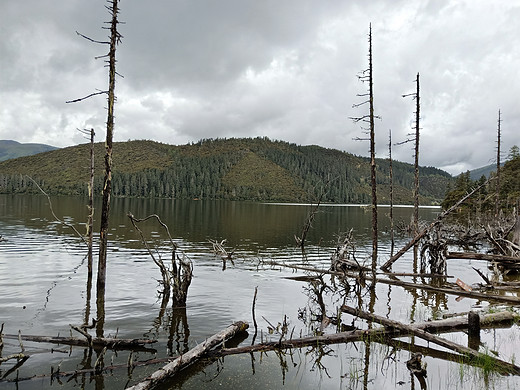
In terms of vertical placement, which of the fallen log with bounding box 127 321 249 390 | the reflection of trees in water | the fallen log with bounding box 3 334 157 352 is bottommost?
the reflection of trees in water

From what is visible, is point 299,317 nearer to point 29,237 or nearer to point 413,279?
point 413,279

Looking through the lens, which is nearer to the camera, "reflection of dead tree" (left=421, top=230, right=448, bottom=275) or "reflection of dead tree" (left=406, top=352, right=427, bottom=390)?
"reflection of dead tree" (left=406, top=352, right=427, bottom=390)

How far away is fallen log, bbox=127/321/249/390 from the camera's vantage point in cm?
674

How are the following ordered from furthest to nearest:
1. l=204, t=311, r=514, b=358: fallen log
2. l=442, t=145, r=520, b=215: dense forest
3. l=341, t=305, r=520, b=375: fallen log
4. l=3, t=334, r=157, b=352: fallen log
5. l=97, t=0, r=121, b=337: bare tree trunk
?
l=442, t=145, r=520, b=215: dense forest < l=97, t=0, r=121, b=337: bare tree trunk < l=3, t=334, r=157, b=352: fallen log < l=204, t=311, r=514, b=358: fallen log < l=341, t=305, r=520, b=375: fallen log

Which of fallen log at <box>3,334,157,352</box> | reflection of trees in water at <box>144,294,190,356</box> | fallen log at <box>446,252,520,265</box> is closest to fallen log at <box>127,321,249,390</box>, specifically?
reflection of trees in water at <box>144,294,190,356</box>

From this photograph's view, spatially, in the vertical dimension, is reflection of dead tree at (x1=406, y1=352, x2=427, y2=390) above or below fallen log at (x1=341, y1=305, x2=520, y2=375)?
below

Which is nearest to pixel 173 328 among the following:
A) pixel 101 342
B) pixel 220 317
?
pixel 220 317

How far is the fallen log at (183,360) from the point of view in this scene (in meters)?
6.74

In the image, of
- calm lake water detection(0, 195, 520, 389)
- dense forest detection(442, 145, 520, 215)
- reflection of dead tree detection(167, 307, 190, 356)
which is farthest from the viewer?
dense forest detection(442, 145, 520, 215)

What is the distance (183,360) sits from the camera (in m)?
7.90

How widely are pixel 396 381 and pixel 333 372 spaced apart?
139 cm

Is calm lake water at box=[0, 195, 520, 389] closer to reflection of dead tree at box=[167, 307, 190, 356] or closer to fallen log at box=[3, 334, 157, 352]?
reflection of dead tree at box=[167, 307, 190, 356]

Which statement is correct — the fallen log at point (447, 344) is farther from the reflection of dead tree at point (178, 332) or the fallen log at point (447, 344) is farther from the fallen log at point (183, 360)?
the reflection of dead tree at point (178, 332)

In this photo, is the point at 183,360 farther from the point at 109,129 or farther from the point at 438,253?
the point at 438,253
